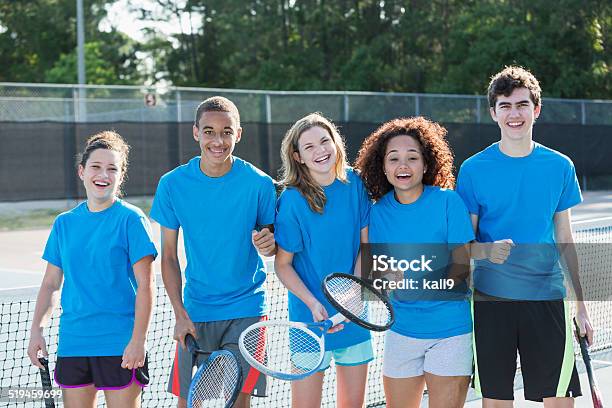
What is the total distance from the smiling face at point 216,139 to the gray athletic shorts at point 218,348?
0.65 meters

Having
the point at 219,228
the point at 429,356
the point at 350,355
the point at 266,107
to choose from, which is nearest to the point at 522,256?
the point at 429,356

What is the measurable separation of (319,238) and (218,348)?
630mm

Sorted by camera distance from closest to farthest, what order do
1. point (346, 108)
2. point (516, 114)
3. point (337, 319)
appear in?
point (337, 319), point (516, 114), point (346, 108)

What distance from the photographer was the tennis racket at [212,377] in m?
3.70

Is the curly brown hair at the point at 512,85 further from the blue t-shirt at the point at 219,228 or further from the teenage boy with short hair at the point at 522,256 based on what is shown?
the blue t-shirt at the point at 219,228

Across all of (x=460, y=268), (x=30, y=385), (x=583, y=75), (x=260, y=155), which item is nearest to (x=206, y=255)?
(x=460, y=268)

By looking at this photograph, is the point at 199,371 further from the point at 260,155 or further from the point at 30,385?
the point at 260,155

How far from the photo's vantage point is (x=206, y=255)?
13.1 ft

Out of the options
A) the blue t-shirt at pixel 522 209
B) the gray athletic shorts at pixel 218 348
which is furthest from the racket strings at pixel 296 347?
the blue t-shirt at pixel 522 209

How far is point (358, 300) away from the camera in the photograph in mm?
3844

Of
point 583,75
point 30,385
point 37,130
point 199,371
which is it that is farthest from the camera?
point 583,75

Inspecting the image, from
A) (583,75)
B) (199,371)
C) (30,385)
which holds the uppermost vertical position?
(583,75)

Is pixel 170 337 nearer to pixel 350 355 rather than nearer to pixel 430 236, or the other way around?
pixel 350 355

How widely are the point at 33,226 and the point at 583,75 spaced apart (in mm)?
17711
